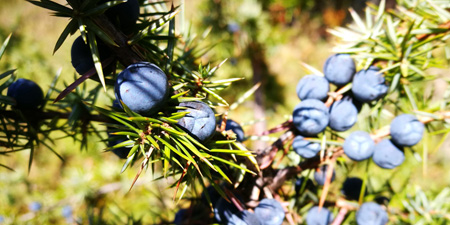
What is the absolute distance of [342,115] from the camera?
0.46 meters

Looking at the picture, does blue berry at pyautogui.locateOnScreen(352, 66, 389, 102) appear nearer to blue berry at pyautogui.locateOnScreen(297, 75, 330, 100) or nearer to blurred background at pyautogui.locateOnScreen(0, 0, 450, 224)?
blue berry at pyautogui.locateOnScreen(297, 75, 330, 100)

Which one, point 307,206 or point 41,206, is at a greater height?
point 307,206

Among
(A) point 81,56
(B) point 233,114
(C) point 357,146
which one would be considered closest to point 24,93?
(A) point 81,56

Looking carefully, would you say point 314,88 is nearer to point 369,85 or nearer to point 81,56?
point 369,85

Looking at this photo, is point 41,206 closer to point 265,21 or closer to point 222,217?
point 222,217

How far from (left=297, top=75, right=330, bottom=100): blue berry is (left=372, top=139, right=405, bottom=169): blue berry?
0.13 m

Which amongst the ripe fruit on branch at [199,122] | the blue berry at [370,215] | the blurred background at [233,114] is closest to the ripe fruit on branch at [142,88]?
the ripe fruit on branch at [199,122]

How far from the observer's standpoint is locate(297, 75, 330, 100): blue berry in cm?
48

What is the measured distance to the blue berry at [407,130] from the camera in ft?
1.48

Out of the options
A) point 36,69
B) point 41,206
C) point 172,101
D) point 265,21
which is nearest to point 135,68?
point 172,101

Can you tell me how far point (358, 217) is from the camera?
541mm

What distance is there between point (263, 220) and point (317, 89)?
0.23m

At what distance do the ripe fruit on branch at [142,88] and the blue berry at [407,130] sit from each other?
1.26 feet

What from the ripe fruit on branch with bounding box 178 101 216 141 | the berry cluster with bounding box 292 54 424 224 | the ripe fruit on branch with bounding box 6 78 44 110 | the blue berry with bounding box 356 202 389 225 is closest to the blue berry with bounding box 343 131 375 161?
the berry cluster with bounding box 292 54 424 224
